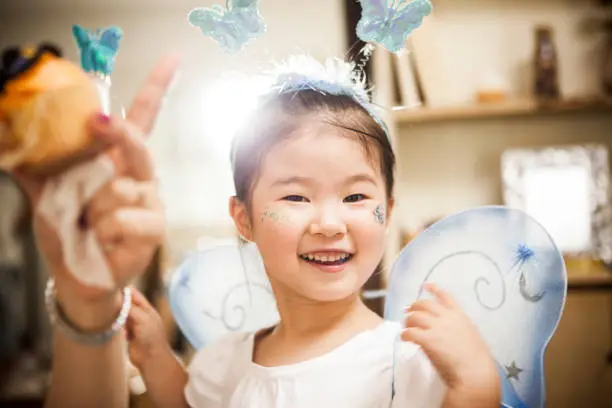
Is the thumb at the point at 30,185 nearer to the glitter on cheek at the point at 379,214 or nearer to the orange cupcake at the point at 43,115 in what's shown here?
the orange cupcake at the point at 43,115

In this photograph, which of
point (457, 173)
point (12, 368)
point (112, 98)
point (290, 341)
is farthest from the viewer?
point (12, 368)

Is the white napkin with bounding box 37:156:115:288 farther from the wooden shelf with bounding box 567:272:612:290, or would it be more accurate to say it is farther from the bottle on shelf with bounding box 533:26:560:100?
the bottle on shelf with bounding box 533:26:560:100

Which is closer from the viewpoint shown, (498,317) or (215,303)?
(498,317)

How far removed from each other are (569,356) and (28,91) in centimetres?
152

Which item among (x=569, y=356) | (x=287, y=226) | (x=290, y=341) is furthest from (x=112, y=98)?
(x=569, y=356)

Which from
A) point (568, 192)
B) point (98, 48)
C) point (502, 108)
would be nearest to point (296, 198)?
point (98, 48)

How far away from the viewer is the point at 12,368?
8.13ft

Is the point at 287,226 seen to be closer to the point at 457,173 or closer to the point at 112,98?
the point at 112,98

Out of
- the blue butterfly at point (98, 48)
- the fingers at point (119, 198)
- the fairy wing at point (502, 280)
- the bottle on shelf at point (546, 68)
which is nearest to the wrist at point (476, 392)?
the fairy wing at point (502, 280)

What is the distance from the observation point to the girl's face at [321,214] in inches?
22.4

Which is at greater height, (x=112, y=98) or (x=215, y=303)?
(x=112, y=98)

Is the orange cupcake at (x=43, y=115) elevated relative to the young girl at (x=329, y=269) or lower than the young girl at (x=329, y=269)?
elevated

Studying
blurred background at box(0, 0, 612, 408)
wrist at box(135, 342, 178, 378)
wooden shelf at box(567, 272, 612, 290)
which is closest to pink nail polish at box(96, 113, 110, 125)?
wrist at box(135, 342, 178, 378)

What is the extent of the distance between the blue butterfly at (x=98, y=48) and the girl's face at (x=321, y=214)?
0.18m
